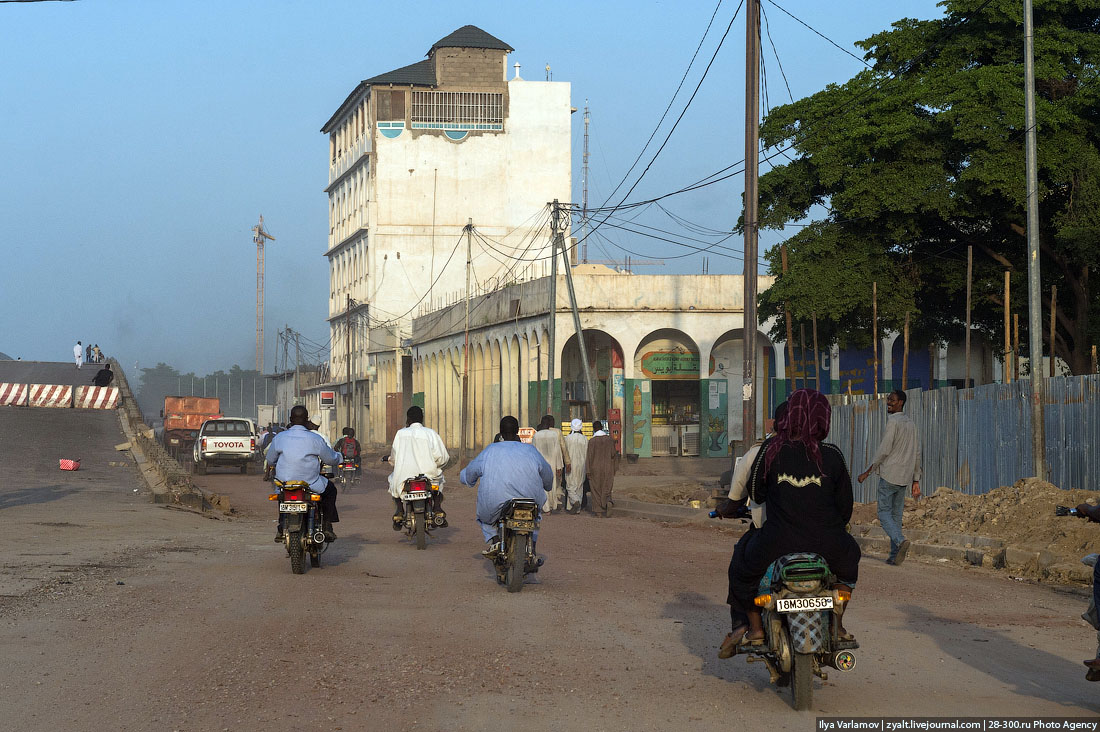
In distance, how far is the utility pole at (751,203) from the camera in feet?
68.8

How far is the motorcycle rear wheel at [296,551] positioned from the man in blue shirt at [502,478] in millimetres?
1860

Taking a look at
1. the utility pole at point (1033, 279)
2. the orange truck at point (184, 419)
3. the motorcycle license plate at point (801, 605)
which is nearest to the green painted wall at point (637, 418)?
the orange truck at point (184, 419)

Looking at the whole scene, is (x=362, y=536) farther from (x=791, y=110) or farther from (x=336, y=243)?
(x=336, y=243)

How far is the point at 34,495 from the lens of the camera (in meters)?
24.0

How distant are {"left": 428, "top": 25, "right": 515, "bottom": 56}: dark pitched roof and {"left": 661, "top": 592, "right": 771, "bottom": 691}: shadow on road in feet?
225

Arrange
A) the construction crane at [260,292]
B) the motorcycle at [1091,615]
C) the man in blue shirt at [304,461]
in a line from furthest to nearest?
the construction crane at [260,292], the man in blue shirt at [304,461], the motorcycle at [1091,615]

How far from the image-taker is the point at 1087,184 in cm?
2352

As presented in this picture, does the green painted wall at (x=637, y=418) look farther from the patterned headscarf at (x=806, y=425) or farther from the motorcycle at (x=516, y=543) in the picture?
the patterned headscarf at (x=806, y=425)

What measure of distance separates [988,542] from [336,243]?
76363 millimetres

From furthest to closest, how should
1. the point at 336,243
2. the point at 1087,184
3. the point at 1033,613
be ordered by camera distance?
the point at 336,243, the point at 1087,184, the point at 1033,613

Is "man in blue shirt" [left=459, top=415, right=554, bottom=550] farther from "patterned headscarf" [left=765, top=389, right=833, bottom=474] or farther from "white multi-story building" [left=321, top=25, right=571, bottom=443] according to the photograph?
"white multi-story building" [left=321, top=25, right=571, bottom=443]

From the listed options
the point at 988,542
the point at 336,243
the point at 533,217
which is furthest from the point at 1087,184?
the point at 336,243

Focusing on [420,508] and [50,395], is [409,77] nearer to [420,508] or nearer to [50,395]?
[50,395]

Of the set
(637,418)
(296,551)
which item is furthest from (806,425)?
A: (637,418)
